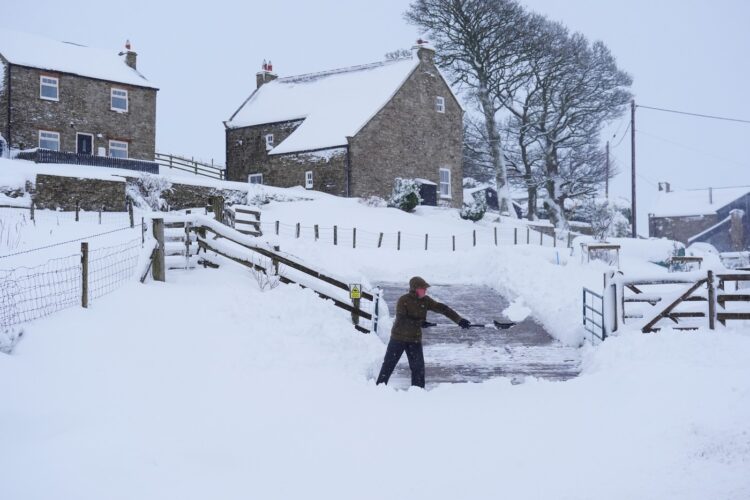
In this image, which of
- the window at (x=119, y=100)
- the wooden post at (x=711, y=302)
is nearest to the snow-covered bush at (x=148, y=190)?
the window at (x=119, y=100)

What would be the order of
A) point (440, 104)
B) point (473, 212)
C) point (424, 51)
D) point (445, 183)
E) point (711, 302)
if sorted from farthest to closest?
point (445, 183)
point (440, 104)
point (424, 51)
point (473, 212)
point (711, 302)

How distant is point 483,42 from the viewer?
43.9 m

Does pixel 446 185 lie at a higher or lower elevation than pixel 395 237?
higher

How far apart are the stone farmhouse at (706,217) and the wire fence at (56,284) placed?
195 ft

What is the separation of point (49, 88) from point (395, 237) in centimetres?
2061

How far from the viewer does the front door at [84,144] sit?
128 feet

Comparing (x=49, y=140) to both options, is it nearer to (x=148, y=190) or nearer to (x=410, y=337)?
(x=148, y=190)

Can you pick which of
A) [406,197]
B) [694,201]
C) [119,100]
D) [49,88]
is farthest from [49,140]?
[694,201]

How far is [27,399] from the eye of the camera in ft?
24.1

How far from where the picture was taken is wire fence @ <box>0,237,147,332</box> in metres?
10.3

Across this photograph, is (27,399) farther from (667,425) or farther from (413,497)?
(667,425)

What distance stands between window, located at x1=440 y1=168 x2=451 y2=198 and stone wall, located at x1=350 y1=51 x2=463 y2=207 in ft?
0.93

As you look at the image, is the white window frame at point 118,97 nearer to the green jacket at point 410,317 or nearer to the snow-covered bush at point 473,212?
the snow-covered bush at point 473,212

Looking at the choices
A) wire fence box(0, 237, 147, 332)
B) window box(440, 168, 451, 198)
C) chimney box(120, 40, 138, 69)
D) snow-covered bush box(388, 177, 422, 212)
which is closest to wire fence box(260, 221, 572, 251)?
snow-covered bush box(388, 177, 422, 212)
